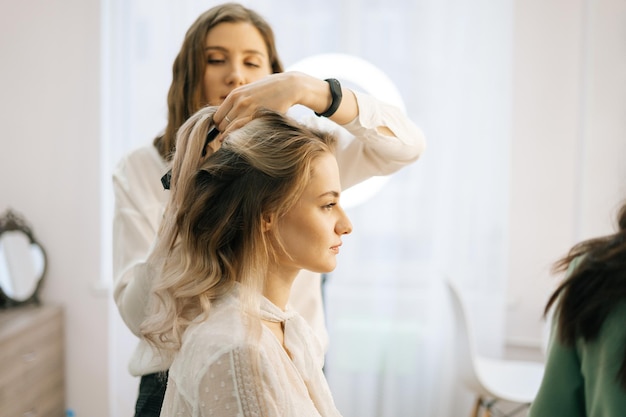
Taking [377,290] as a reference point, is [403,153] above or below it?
above

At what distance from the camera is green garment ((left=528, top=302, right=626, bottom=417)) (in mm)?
1058

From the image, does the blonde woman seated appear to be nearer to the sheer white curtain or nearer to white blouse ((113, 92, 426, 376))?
white blouse ((113, 92, 426, 376))

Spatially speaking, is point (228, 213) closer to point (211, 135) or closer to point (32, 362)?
point (211, 135)

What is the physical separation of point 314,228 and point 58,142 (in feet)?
8.24

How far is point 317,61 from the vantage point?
7.50ft

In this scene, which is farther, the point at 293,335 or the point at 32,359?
the point at 32,359

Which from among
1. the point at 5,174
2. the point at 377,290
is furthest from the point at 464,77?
the point at 5,174

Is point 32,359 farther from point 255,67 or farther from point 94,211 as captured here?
point 255,67

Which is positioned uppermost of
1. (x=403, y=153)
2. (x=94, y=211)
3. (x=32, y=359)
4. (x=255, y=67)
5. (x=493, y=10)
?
(x=493, y=10)

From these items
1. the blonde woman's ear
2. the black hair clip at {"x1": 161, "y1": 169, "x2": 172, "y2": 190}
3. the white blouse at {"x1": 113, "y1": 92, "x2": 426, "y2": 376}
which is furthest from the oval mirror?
the blonde woman's ear

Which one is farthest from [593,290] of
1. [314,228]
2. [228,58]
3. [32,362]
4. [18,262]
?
[18,262]

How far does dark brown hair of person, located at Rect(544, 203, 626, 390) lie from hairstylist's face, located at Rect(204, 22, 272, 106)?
0.68m

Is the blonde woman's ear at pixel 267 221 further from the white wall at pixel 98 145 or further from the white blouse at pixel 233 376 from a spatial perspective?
the white wall at pixel 98 145

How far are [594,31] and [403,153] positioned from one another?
6.26 feet
